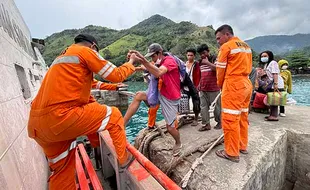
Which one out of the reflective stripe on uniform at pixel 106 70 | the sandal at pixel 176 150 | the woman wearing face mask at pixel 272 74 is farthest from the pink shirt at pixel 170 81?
the woman wearing face mask at pixel 272 74

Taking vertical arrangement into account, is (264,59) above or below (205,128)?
above

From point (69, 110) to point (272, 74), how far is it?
5060mm

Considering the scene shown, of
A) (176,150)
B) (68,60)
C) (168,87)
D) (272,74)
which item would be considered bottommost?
(176,150)

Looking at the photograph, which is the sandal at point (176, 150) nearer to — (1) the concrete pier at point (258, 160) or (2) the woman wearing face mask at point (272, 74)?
(1) the concrete pier at point (258, 160)

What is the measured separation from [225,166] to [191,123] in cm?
207

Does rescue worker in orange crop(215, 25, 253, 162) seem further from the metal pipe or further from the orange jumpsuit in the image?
the metal pipe

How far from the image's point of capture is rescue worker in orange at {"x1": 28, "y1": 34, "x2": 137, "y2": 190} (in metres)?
1.83

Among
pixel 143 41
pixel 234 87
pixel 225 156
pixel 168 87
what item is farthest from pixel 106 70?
pixel 143 41

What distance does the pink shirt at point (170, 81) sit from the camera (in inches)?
127

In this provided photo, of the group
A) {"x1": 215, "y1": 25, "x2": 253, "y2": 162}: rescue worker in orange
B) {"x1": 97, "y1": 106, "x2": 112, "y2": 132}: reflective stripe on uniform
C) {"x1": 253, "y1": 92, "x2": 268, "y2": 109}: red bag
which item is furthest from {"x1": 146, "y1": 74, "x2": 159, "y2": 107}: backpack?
{"x1": 253, "y1": 92, "x2": 268, "y2": 109}: red bag

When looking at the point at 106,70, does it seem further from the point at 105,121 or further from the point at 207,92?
the point at 207,92

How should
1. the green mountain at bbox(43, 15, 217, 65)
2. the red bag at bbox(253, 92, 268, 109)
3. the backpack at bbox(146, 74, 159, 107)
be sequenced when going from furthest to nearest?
1. the green mountain at bbox(43, 15, 217, 65)
2. the red bag at bbox(253, 92, 268, 109)
3. the backpack at bbox(146, 74, 159, 107)

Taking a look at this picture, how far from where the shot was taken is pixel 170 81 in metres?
3.29

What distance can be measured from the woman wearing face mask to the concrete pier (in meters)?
0.22
